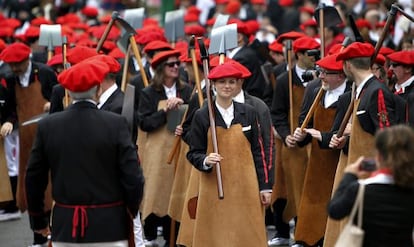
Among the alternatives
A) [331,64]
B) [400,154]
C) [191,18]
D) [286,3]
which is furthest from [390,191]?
[286,3]

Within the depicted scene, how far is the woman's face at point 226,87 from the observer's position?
9.98m

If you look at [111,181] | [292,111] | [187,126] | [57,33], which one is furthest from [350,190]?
[57,33]

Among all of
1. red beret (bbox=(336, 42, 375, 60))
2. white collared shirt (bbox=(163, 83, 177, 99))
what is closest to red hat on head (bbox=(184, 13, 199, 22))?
white collared shirt (bbox=(163, 83, 177, 99))

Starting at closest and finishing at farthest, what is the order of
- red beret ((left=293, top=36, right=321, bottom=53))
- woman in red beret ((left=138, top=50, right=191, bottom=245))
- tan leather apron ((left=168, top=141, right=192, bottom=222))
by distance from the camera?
tan leather apron ((left=168, top=141, right=192, bottom=222)) < woman in red beret ((left=138, top=50, right=191, bottom=245)) < red beret ((left=293, top=36, right=321, bottom=53))

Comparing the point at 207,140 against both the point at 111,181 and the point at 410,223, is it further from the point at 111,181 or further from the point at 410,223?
the point at 410,223

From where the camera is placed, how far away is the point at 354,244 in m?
6.95

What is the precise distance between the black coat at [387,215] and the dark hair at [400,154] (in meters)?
0.10

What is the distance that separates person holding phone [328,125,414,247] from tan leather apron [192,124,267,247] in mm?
2940

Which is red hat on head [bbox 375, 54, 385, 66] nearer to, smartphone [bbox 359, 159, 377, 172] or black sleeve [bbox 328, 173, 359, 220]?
black sleeve [bbox 328, 173, 359, 220]

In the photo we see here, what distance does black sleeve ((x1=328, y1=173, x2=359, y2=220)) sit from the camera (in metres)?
7.07

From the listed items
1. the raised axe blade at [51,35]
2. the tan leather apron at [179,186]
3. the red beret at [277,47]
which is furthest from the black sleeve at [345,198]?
the red beret at [277,47]

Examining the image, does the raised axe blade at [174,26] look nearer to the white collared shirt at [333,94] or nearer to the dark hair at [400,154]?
the white collared shirt at [333,94]

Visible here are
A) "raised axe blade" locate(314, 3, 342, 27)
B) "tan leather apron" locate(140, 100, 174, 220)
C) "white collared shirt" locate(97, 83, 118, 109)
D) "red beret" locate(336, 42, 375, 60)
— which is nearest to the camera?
"red beret" locate(336, 42, 375, 60)

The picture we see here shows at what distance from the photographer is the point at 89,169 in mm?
8055
